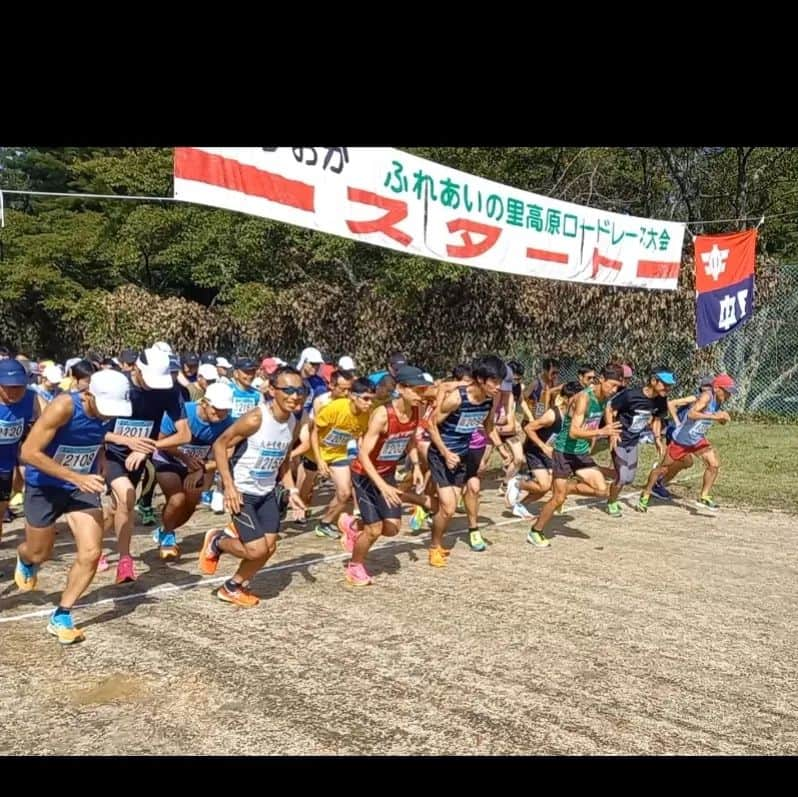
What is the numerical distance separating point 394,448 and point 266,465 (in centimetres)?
136

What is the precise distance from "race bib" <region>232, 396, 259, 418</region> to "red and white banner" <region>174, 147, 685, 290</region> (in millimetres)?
1997

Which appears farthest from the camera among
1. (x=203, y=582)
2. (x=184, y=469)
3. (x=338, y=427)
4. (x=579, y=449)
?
(x=579, y=449)

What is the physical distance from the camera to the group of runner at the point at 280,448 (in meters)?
5.34

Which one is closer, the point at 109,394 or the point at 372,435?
the point at 109,394

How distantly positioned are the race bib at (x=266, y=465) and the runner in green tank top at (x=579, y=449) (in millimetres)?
3418

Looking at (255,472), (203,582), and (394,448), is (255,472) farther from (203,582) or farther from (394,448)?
(394,448)

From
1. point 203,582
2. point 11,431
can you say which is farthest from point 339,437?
point 11,431

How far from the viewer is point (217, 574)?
6.75 m

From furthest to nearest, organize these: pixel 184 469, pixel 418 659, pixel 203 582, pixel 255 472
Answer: pixel 184 469 < pixel 203 582 < pixel 255 472 < pixel 418 659

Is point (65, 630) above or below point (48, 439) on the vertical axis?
below

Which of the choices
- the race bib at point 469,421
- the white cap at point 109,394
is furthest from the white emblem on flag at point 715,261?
the white cap at point 109,394

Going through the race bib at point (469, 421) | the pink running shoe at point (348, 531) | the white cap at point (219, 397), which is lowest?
the pink running shoe at point (348, 531)

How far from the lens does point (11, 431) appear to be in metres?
6.19

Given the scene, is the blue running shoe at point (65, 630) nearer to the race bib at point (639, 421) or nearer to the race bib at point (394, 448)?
the race bib at point (394, 448)
